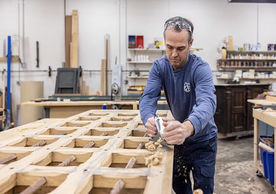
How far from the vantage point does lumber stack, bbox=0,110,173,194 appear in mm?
832

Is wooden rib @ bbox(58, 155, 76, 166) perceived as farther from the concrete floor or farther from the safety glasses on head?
the concrete floor

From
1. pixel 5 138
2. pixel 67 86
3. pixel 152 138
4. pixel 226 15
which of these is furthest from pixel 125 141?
pixel 226 15

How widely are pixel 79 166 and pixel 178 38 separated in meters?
0.91

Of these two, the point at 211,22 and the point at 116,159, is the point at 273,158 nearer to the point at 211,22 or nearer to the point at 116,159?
the point at 116,159

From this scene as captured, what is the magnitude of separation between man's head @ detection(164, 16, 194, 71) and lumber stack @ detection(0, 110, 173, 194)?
0.57m

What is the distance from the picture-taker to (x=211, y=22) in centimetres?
657

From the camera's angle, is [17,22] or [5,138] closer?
[5,138]

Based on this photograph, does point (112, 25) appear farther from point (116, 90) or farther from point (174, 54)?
point (174, 54)

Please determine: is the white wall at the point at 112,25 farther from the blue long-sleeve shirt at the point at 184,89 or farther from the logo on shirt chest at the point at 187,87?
the logo on shirt chest at the point at 187,87

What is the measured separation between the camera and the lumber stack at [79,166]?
83 centimetres

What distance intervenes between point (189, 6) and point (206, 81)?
226 inches

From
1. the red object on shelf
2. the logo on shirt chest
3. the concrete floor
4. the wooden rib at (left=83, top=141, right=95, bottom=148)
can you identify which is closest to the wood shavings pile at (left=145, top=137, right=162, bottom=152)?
the wooden rib at (left=83, top=141, right=95, bottom=148)

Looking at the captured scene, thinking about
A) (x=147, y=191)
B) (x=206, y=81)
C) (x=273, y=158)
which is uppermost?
(x=206, y=81)

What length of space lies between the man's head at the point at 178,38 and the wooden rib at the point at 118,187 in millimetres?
880
